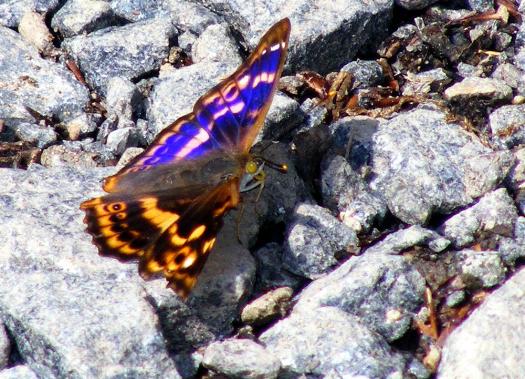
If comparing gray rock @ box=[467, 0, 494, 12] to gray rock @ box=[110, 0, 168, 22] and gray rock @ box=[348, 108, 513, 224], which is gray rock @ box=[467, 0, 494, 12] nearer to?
gray rock @ box=[348, 108, 513, 224]

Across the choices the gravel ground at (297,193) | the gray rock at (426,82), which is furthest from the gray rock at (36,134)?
the gray rock at (426,82)

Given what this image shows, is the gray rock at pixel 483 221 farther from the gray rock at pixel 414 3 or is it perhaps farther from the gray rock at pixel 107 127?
the gray rock at pixel 107 127

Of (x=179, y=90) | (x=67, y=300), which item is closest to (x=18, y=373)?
(x=67, y=300)

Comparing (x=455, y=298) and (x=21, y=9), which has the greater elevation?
(x=21, y=9)

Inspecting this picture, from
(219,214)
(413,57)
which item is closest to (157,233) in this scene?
(219,214)

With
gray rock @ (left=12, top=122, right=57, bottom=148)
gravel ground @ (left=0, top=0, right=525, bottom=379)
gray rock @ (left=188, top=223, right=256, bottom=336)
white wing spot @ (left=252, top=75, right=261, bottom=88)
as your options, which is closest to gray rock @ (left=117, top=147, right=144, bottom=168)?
gravel ground @ (left=0, top=0, right=525, bottom=379)

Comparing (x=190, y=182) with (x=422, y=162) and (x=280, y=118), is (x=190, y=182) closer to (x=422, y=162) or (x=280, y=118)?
(x=280, y=118)
